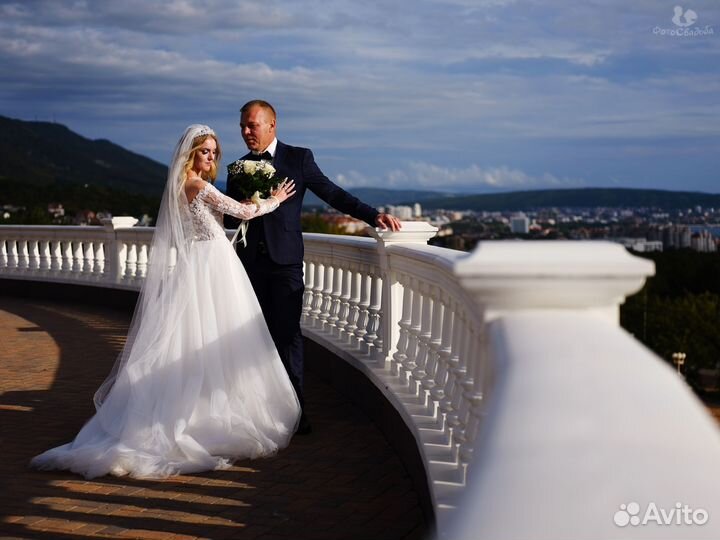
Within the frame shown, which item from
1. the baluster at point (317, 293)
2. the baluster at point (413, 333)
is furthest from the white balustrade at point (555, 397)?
the baluster at point (317, 293)

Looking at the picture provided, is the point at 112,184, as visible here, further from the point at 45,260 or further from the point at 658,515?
the point at 658,515

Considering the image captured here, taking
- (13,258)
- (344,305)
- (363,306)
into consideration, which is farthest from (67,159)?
(363,306)

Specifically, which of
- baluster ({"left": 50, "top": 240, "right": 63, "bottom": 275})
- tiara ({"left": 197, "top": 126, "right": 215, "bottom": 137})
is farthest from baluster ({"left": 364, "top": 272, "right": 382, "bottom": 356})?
baluster ({"left": 50, "top": 240, "right": 63, "bottom": 275})

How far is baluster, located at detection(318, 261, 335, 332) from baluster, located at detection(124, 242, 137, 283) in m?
6.19

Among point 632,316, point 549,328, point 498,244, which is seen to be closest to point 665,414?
point 549,328

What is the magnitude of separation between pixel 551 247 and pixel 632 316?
373 feet

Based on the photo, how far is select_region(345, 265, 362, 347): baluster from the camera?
7709mm

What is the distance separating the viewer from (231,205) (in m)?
6.36

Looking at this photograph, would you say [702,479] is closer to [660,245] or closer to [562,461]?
[562,461]

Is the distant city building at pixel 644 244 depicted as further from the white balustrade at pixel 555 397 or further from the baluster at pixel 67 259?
the white balustrade at pixel 555 397

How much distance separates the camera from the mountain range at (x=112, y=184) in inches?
1606

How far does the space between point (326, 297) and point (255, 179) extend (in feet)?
8.27

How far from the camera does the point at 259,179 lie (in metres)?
6.41

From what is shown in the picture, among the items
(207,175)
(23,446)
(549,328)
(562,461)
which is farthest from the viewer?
(207,175)
